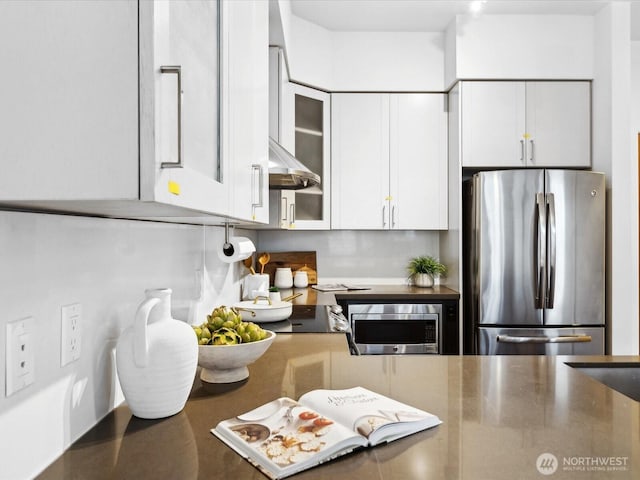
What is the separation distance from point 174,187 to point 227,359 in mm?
685

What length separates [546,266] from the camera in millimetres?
2967

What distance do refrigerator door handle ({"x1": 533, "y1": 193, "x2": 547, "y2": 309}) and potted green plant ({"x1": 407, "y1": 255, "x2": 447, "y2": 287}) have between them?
785 mm

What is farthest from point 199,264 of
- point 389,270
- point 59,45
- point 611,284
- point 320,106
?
point 611,284

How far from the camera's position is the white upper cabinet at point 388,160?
11.6 feet

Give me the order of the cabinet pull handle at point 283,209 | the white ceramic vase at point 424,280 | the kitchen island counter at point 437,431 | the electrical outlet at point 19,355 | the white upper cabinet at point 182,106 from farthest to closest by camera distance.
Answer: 1. the white ceramic vase at point 424,280
2. the cabinet pull handle at point 283,209
3. the kitchen island counter at point 437,431
4. the electrical outlet at point 19,355
5. the white upper cabinet at point 182,106

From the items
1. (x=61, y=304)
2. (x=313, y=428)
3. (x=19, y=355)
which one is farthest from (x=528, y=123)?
(x=19, y=355)

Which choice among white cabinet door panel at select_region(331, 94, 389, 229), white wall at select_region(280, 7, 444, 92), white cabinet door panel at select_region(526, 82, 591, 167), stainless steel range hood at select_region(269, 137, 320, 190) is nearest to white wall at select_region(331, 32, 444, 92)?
white wall at select_region(280, 7, 444, 92)

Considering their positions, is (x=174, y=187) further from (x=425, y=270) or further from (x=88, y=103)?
(x=425, y=270)

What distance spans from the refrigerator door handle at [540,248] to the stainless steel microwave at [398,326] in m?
0.63

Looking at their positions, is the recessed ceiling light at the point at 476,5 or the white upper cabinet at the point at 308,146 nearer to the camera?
the recessed ceiling light at the point at 476,5

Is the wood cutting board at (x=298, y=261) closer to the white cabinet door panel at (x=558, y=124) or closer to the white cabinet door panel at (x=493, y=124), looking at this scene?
the white cabinet door panel at (x=493, y=124)

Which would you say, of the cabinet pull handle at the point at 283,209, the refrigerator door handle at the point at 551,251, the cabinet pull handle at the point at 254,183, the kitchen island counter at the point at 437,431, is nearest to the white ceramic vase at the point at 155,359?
the kitchen island counter at the point at 437,431

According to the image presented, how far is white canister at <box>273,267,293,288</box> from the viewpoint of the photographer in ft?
11.9

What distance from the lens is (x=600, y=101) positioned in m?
3.18
